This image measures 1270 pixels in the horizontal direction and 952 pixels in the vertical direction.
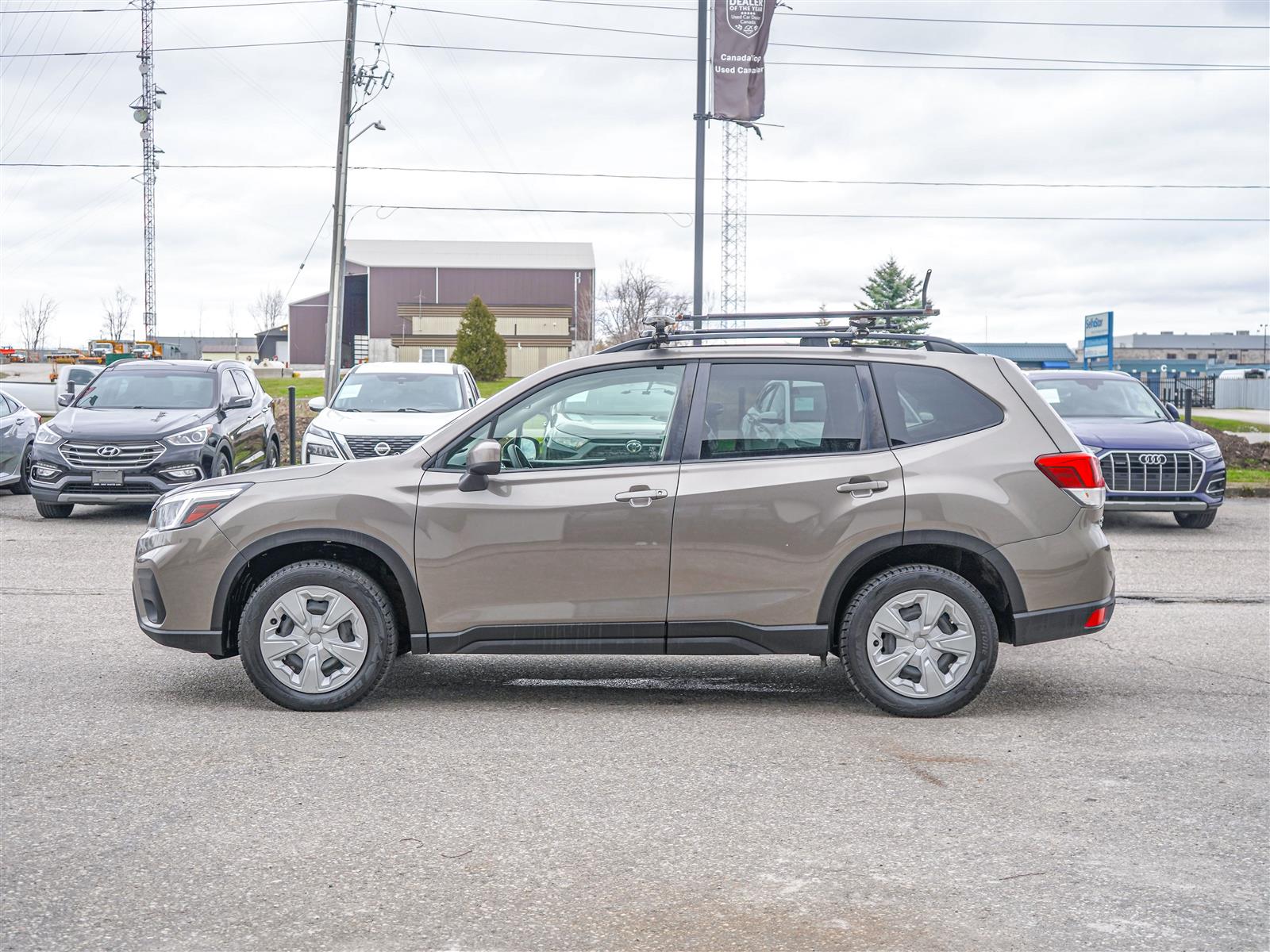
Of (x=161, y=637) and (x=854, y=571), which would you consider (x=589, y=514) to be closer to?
(x=854, y=571)

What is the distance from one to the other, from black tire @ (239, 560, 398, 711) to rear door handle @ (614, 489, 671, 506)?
122 cm

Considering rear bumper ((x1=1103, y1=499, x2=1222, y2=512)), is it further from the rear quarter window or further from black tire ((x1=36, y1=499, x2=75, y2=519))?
black tire ((x1=36, y1=499, x2=75, y2=519))

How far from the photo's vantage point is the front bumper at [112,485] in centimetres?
1311

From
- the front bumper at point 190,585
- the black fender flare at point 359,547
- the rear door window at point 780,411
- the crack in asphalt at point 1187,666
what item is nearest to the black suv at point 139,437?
the front bumper at point 190,585

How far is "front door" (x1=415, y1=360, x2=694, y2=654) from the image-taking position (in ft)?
19.0

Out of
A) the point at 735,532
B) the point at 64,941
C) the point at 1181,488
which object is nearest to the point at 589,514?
the point at 735,532

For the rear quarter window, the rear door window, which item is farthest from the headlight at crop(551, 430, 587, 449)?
the rear quarter window

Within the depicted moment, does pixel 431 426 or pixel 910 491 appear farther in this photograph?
pixel 431 426

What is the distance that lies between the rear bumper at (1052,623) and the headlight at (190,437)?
395 inches

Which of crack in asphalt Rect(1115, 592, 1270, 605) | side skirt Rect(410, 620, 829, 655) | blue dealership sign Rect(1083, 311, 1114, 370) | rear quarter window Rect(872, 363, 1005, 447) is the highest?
blue dealership sign Rect(1083, 311, 1114, 370)

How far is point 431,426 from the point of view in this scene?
13.7 metres

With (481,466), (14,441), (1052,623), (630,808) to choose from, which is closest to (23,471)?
(14,441)

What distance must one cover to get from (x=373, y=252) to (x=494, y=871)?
83346 millimetres

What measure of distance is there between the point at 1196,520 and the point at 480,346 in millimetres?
49586
